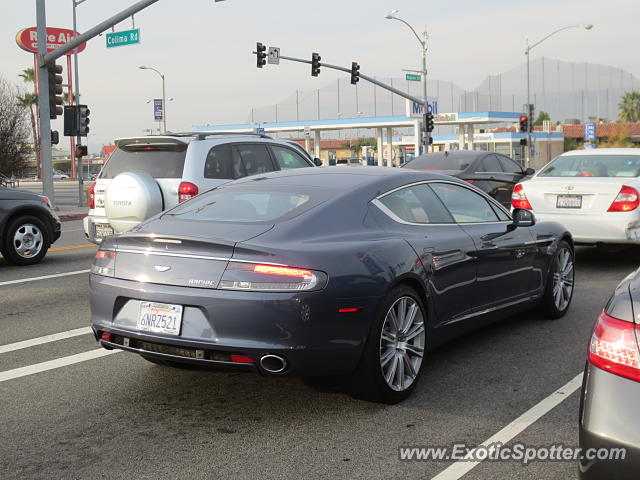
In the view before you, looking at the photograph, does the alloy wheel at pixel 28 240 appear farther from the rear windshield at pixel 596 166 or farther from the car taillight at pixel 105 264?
the rear windshield at pixel 596 166

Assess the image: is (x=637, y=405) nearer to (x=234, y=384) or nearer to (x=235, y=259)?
(x=235, y=259)

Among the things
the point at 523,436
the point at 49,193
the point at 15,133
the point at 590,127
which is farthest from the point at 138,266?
the point at 590,127

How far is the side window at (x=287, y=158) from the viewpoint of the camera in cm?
1097

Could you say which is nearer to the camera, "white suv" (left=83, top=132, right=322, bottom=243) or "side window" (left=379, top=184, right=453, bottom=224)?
"side window" (left=379, top=184, right=453, bottom=224)

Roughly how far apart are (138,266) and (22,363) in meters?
1.81

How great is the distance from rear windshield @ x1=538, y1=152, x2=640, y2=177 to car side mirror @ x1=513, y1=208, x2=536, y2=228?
4.54 meters

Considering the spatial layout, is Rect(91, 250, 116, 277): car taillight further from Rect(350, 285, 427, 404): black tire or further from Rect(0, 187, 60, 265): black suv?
Rect(0, 187, 60, 265): black suv

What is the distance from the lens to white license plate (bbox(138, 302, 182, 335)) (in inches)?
176

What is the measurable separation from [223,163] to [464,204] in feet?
14.7

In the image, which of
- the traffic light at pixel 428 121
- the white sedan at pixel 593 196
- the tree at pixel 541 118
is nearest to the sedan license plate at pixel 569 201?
the white sedan at pixel 593 196

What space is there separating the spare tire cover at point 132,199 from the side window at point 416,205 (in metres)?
4.11

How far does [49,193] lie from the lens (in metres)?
23.9

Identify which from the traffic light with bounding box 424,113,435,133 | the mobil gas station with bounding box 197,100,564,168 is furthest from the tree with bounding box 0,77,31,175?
the mobil gas station with bounding box 197,100,564,168

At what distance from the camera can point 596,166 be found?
35.6 ft
